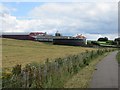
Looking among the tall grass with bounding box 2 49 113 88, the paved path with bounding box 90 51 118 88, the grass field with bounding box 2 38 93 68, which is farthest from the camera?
the grass field with bounding box 2 38 93 68

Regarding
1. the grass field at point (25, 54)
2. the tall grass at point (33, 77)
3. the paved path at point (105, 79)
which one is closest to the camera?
the tall grass at point (33, 77)

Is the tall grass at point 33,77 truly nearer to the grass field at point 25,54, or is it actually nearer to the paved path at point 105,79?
the paved path at point 105,79

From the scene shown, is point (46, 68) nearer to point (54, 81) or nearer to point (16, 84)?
point (54, 81)

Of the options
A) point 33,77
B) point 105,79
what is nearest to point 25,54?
point 105,79

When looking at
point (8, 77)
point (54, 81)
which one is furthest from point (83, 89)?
point (8, 77)

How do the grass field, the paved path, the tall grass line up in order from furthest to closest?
the grass field < the paved path < the tall grass

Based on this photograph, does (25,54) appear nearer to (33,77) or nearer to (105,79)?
(105,79)

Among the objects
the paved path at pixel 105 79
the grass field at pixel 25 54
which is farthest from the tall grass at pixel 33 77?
the grass field at pixel 25 54

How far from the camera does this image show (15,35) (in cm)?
14700

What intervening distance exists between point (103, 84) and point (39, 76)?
196 inches

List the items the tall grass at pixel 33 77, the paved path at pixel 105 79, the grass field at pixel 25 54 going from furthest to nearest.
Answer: the grass field at pixel 25 54
the paved path at pixel 105 79
the tall grass at pixel 33 77

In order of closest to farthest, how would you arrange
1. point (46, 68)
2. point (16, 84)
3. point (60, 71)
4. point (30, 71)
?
point (16, 84) → point (30, 71) → point (46, 68) → point (60, 71)

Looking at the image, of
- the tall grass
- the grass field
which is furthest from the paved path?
the grass field

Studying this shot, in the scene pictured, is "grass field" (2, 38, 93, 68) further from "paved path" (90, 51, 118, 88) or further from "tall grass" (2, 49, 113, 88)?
"tall grass" (2, 49, 113, 88)
